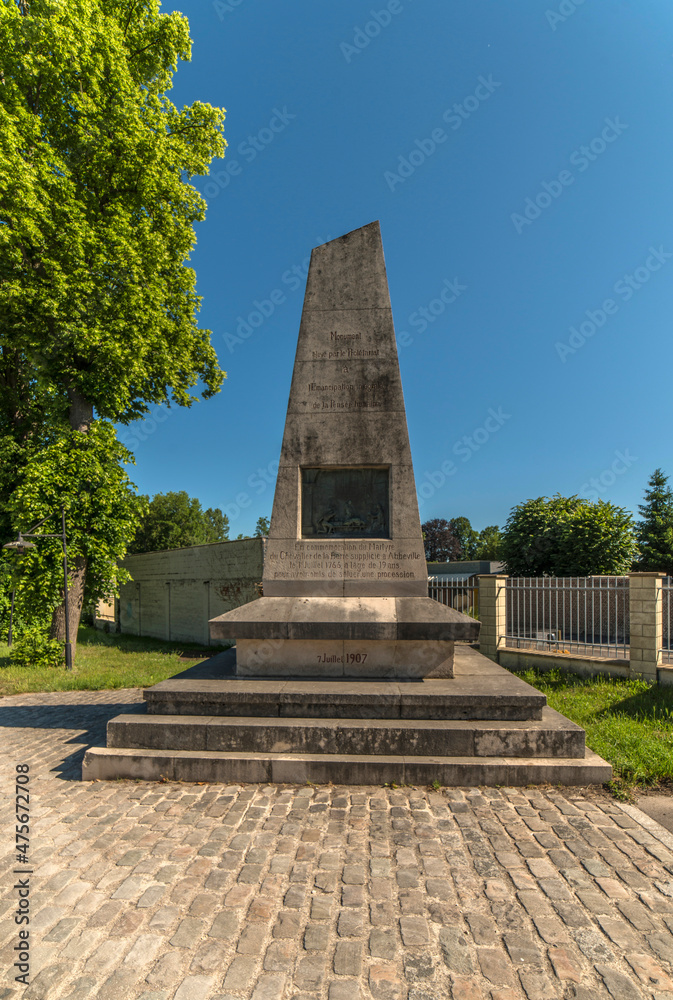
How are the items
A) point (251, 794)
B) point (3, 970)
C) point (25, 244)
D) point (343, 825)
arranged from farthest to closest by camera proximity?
point (25, 244), point (251, 794), point (343, 825), point (3, 970)

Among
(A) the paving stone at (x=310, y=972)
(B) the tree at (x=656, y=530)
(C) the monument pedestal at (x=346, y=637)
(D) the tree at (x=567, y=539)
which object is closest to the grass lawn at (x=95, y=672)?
(C) the monument pedestal at (x=346, y=637)

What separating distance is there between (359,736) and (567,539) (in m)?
17.6

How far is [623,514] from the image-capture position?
19.5 meters

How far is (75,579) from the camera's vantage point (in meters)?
12.3

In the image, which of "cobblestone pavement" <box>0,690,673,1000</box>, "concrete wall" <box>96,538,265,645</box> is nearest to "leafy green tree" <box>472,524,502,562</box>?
"concrete wall" <box>96,538,265,645</box>

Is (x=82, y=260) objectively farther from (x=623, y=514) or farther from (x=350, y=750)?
(x=623, y=514)

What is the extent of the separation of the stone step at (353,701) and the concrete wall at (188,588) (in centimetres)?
874

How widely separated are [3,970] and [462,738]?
11.5 feet

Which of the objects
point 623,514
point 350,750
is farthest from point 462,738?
point 623,514

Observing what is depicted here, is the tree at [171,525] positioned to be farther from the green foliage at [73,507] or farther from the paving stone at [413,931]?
the paving stone at [413,931]

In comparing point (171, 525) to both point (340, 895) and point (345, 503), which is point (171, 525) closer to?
point (345, 503)

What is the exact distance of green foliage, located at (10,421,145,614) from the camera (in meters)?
11.5

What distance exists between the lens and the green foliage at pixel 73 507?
11453 mm

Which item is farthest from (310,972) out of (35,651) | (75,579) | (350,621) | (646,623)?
(75,579)
